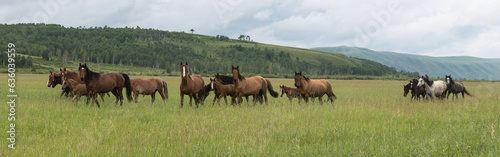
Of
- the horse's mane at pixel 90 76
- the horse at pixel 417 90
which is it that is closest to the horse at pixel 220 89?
the horse's mane at pixel 90 76

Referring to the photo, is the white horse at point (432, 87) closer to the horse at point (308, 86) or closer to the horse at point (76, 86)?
the horse at point (308, 86)

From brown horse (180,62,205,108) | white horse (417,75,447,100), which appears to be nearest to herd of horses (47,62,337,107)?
brown horse (180,62,205,108)

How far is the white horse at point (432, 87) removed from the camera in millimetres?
18703

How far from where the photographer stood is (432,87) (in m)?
19.0

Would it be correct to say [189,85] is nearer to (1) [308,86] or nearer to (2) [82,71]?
(2) [82,71]

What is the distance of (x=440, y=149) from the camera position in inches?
A: 245

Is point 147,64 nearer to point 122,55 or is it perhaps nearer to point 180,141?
point 122,55

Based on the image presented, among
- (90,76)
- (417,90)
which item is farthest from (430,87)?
(90,76)

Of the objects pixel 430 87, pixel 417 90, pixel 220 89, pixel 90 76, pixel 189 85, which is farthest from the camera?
pixel 417 90

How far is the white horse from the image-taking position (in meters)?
18.7

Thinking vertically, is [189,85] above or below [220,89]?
above

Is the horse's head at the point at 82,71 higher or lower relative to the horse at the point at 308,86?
higher

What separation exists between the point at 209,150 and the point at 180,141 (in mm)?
955

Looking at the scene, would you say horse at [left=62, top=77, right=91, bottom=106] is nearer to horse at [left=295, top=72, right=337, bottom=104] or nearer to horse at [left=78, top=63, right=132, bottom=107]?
horse at [left=78, top=63, right=132, bottom=107]
